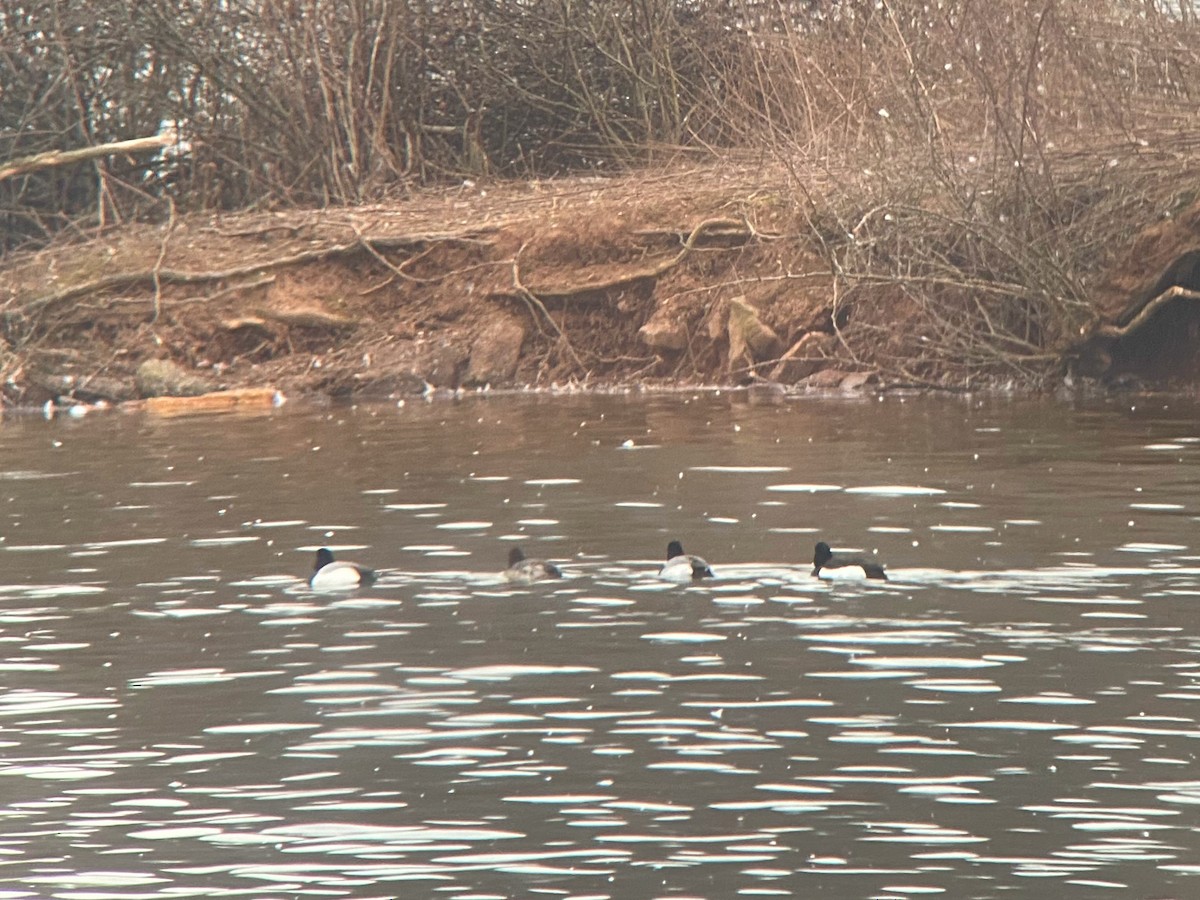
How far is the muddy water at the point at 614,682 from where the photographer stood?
308 inches

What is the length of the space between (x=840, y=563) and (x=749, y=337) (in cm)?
1493

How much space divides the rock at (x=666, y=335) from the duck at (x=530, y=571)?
589 inches

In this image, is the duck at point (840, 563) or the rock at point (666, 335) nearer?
the duck at point (840, 563)

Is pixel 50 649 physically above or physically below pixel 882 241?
below

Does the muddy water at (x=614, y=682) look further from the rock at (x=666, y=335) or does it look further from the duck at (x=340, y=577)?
the rock at (x=666, y=335)

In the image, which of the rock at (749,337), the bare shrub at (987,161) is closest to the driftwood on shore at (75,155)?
the rock at (749,337)

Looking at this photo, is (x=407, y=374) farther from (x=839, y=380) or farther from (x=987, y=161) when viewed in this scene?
(x=987, y=161)

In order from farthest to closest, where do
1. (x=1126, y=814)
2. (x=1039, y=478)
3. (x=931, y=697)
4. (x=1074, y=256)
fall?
(x=1074, y=256), (x=1039, y=478), (x=931, y=697), (x=1126, y=814)

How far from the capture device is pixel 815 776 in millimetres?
8742

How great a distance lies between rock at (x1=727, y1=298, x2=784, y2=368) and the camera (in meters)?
27.7

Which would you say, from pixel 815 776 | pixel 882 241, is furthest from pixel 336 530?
pixel 882 241

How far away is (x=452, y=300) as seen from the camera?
29609mm

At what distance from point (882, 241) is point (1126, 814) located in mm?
17354

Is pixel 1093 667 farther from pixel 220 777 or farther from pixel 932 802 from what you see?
pixel 220 777
